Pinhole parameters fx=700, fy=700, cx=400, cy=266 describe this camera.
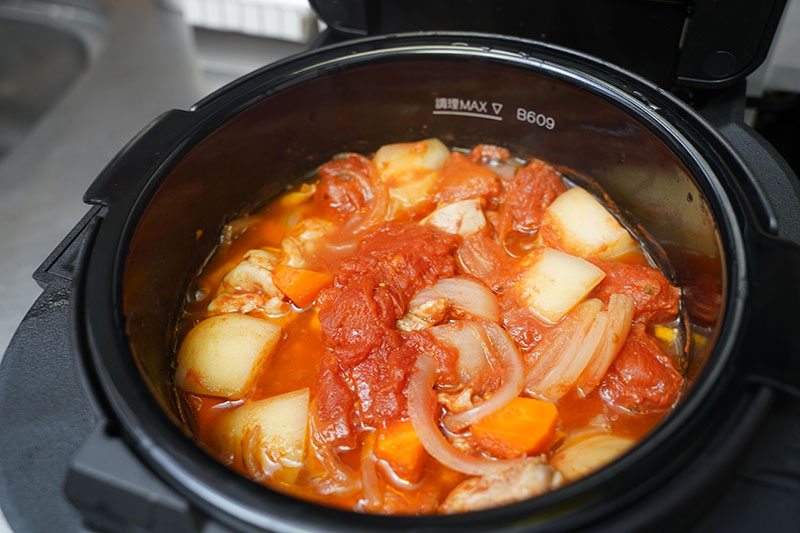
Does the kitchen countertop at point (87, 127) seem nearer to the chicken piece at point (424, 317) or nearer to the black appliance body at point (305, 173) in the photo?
the black appliance body at point (305, 173)

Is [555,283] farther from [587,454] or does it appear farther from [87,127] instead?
[87,127]

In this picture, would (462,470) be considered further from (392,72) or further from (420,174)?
(392,72)

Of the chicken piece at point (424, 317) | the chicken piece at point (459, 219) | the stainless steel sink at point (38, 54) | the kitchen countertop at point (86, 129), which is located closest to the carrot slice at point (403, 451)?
the chicken piece at point (424, 317)

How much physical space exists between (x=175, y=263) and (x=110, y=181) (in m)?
0.31

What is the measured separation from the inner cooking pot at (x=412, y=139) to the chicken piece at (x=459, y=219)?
30 centimetres

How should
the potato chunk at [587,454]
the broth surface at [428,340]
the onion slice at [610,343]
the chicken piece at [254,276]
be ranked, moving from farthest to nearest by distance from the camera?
the chicken piece at [254,276] < the onion slice at [610,343] < the broth surface at [428,340] < the potato chunk at [587,454]

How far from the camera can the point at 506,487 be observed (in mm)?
1196

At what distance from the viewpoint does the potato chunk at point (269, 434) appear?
1418mm

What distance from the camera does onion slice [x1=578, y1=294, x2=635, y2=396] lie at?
1500 mm

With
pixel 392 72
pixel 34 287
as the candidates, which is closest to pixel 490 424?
pixel 392 72

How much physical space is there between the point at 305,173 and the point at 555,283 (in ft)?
2.73

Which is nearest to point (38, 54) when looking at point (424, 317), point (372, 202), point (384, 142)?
point (384, 142)

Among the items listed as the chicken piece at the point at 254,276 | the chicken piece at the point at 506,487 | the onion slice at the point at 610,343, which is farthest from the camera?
the chicken piece at the point at 254,276

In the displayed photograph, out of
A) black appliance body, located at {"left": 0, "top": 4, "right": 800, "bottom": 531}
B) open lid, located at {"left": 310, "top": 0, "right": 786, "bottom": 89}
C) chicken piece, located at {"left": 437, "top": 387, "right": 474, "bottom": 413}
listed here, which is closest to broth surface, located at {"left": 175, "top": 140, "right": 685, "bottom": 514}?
chicken piece, located at {"left": 437, "top": 387, "right": 474, "bottom": 413}
